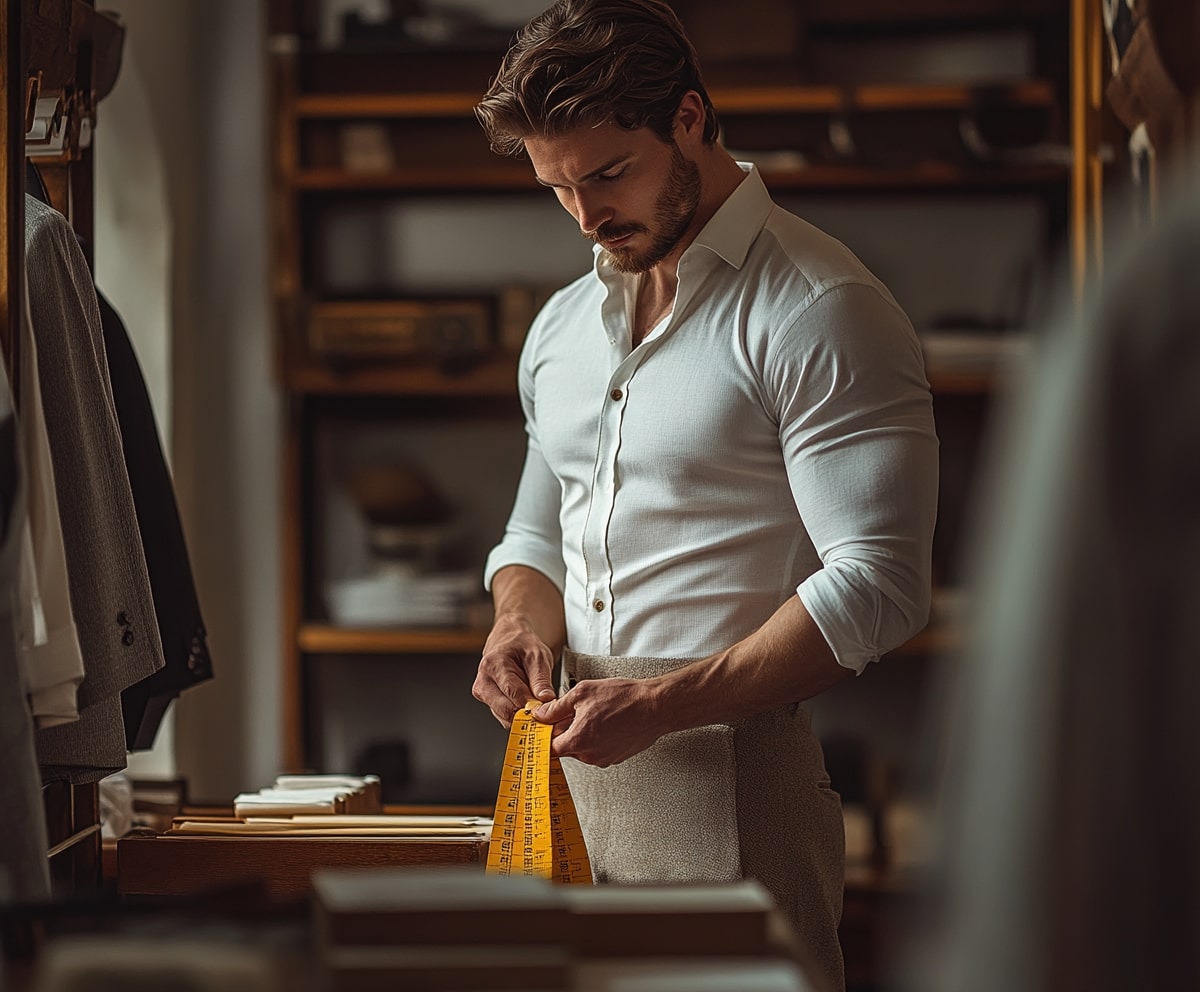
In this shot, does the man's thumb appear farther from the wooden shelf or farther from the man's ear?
the wooden shelf

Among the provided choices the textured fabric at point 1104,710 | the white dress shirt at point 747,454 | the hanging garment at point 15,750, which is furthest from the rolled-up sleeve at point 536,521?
the textured fabric at point 1104,710

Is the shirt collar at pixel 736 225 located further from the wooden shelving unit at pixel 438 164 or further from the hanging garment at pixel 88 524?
the wooden shelving unit at pixel 438 164

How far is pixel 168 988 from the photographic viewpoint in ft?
2.46

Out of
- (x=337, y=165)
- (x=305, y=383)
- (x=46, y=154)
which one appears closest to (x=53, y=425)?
(x=46, y=154)

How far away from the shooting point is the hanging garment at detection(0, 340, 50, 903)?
100cm

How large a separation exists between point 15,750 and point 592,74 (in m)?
0.94

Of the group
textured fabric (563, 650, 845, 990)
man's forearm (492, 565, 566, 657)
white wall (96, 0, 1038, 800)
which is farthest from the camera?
white wall (96, 0, 1038, 800)

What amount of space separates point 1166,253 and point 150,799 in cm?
189

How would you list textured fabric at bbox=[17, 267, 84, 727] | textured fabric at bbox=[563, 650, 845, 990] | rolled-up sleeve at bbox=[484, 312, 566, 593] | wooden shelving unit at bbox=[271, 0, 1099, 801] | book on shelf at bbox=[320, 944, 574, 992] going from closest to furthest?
1. book on shelf at bbox=[320, 944, 574, 992]
2. textured fabric at bbox=[17, 267, 84, 727]
3. textured fabric at bbox=[563, 650, 845, 990]
4. rolled-up sleeve at bbox=[484, 312, 566, 593]
5. wooden shelving unit at bbox=[271, 0, 1099, 801]

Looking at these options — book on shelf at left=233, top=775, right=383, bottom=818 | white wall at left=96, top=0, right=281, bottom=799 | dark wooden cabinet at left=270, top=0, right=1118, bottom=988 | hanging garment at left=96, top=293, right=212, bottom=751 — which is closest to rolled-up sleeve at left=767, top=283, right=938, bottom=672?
book on shelf at left=233, top=775, right=383, bottom=818

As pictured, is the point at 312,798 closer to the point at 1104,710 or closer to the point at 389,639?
the point at 1104,710

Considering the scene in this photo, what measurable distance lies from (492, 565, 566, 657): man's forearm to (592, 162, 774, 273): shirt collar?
470mm

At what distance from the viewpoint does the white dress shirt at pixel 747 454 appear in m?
1.49

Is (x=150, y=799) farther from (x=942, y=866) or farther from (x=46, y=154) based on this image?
(x=942, y=866)
